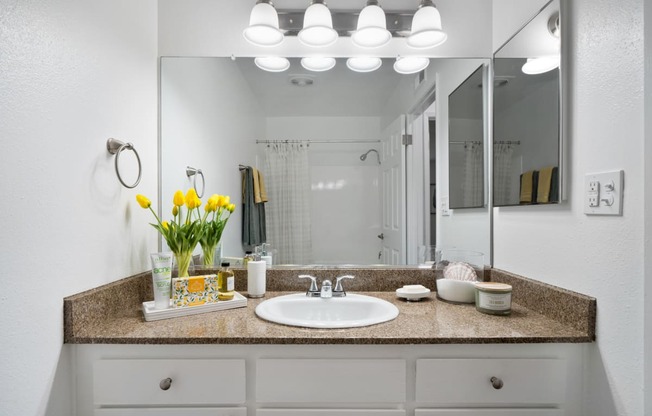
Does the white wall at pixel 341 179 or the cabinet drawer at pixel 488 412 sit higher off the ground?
the white wall at pixel 341 179

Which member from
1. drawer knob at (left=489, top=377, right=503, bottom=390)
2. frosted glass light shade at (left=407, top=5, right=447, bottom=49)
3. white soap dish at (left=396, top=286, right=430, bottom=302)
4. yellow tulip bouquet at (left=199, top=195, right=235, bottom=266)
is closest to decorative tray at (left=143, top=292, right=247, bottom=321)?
yellow tulip bouquet at (left=199, top=195, right=235, bottom=266)

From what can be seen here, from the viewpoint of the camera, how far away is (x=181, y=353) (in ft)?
3.19

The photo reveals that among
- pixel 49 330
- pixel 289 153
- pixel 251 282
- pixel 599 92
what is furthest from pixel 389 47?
pixel 49 330

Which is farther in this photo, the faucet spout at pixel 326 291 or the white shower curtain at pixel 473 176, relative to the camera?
Answer: the white shower curtain at pixel 473 176

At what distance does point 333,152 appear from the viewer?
1.49 metres

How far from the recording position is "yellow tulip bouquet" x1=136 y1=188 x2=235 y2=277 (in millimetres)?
1262

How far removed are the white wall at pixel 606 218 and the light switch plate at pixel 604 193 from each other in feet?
0.05

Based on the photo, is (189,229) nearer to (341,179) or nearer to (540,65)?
(341,179)

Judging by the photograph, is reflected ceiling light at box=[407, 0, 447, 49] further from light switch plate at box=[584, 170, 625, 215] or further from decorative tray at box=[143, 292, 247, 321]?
decorative tray at box=[143, 292, 247, 321]

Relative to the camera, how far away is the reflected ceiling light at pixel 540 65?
1.06 meters

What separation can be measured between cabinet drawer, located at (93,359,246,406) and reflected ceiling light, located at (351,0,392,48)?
1.39 meters

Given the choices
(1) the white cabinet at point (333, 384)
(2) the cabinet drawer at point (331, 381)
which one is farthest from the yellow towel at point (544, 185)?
(2) the cabinet drawer at point (331, 381)

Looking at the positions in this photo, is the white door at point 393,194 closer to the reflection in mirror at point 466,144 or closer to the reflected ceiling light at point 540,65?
the reflection in mirror at point 466,144

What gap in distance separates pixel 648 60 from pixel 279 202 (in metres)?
1.27
